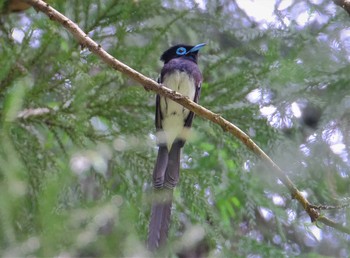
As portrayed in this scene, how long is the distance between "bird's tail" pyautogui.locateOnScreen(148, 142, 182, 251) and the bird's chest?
0.32 meters

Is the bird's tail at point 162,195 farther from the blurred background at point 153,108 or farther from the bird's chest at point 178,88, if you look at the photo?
the bird's chest at point 178,88

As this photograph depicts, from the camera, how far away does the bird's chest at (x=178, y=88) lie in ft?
8.39

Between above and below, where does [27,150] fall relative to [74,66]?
below

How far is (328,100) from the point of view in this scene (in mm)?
2271

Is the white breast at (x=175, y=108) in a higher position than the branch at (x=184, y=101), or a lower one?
higher

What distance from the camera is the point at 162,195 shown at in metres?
2.00

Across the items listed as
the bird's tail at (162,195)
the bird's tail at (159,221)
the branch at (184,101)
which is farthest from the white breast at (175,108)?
the branch at (184,101)

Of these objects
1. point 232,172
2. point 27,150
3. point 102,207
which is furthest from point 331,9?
point 102,207

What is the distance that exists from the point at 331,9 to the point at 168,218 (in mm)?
1051

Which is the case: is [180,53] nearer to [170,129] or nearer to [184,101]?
[170,129]

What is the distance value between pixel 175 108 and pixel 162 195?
741 millimetres

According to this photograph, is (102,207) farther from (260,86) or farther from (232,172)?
(232,172)

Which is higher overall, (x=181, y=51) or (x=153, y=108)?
(x=181, y=51)

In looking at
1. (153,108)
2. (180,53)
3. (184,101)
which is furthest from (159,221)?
(180,53)
